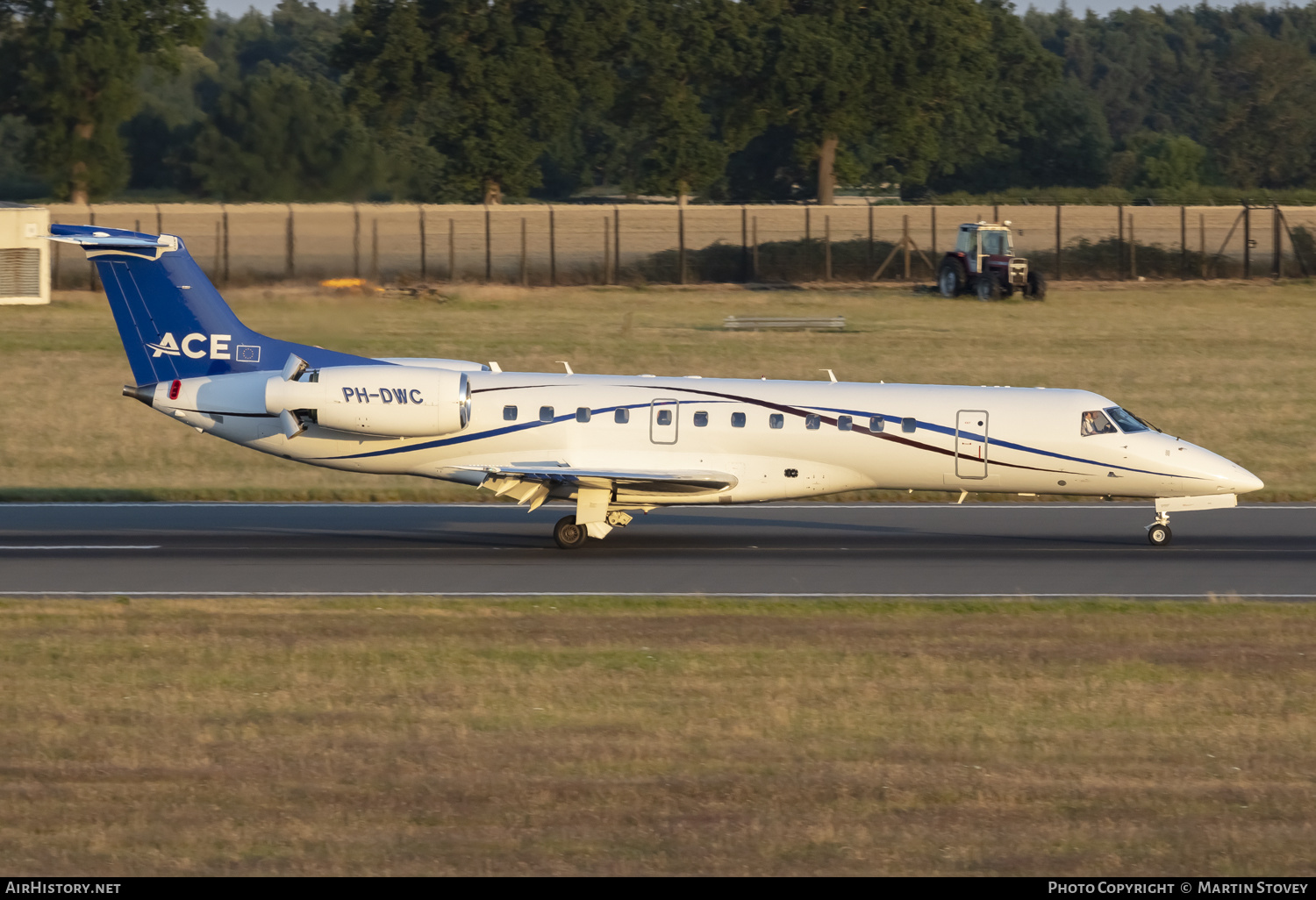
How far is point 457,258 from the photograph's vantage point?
230ft

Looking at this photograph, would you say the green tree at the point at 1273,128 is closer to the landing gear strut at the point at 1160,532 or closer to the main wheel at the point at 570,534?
the landing gear strut at the point at 1160,532

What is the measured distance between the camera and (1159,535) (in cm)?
2336

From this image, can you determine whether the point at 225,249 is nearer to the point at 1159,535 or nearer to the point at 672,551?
the point at 672,551

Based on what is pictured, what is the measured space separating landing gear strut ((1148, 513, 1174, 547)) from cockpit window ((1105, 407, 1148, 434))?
4.41ft

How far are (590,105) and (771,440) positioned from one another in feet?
205

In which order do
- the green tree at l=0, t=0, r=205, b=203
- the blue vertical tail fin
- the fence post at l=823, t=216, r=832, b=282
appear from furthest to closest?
the fence post at l=823, t=216, r=832, b=282 < the green tree at l=0, t=0, r=205, b=203 < the blue vertical tail fin

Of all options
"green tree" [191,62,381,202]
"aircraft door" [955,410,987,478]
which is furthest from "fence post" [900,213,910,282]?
"aircraft door" [955,410,987,478]

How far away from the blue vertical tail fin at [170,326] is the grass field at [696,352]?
471 cm

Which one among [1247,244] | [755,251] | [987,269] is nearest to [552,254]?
[755,251]

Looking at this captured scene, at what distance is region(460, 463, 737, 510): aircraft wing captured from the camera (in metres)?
22.3

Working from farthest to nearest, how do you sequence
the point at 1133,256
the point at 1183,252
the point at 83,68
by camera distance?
1. the point at 1183,252
2. the point at 1133,256
3. the point at 83,68

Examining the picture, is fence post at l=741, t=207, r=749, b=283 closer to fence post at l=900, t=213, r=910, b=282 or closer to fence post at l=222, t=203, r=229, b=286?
fence post at l=900, t=213, r=910, b=282

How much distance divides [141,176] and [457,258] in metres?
25.4

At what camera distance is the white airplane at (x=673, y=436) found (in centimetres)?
2248
